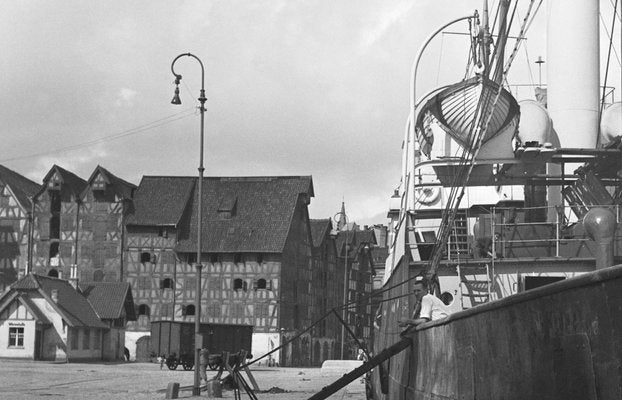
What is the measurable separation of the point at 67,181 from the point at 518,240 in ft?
226

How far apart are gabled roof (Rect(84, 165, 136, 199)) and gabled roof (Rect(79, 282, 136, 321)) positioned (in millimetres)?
8368

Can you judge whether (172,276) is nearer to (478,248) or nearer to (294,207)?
(294,207)

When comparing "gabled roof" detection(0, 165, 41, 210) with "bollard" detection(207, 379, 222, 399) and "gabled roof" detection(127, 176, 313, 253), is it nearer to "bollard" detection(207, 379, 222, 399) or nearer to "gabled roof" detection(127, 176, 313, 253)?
"gabled roof" detection(127, 176, 313, 253)

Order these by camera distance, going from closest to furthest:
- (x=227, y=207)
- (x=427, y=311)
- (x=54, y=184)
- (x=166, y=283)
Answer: (x=427, y=311) → (x=166, y=283) → (x=54, y=184) → (x=227, y=207)

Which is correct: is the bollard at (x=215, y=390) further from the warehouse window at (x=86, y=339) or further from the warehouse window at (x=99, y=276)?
the warehouse window at (x=99, y=276)

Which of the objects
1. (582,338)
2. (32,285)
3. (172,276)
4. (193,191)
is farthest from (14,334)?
(582,338)

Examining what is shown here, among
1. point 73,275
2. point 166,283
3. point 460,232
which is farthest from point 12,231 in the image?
point 460,232

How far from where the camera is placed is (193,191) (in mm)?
83250

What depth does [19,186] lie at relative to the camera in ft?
274

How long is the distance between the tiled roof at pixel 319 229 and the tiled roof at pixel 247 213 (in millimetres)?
6993

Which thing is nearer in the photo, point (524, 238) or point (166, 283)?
point (524, 238)

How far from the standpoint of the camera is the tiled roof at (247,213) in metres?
78.2

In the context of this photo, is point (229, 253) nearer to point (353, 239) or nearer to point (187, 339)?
point (187, 339)

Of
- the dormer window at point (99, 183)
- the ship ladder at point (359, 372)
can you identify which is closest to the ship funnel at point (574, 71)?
the ship ladder at point (359, 372)
